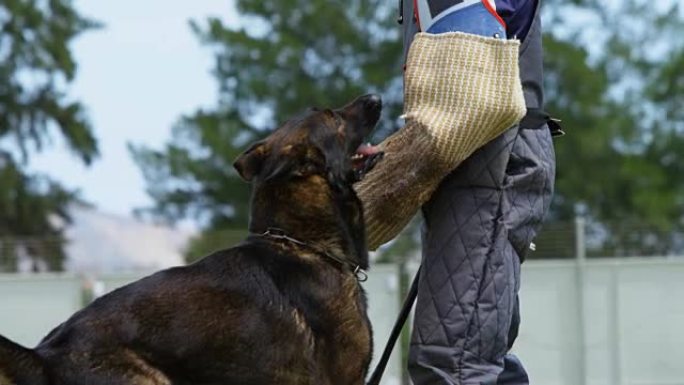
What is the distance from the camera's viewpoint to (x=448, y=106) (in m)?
4.57

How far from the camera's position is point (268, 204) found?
4.47 m

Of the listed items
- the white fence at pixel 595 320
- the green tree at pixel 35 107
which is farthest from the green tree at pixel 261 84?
the white fence at pixel 595 320

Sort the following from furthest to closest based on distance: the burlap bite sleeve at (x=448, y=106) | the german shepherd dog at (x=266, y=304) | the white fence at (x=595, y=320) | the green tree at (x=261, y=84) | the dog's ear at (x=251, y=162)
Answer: the green tree at (x=261, y=84)
the white fence at (x=595, y=320)
the burlap bite sleeve at (x=448, y=106)
the dog's ear at (x=251, y=162)
the german shepherd dog at (x=266, y=304)

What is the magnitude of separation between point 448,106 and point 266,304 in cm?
97

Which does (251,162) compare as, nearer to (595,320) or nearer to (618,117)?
(595,320)

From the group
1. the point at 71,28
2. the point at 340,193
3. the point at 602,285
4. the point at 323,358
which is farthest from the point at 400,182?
the point at 71,28

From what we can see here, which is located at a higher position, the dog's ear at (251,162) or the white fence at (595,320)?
the dog's ear at (251,162)

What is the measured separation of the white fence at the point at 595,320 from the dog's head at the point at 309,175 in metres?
4.72

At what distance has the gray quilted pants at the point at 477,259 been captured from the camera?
15.0ft

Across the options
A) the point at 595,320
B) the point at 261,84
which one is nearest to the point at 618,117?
the point at 261,84

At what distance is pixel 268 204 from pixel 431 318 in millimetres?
714

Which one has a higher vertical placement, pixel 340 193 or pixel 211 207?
pixel 340 193

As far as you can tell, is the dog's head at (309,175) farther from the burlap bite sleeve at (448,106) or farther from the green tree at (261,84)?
the green tree at (261,84)

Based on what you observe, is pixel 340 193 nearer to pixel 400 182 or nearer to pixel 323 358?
pixel 400 182
